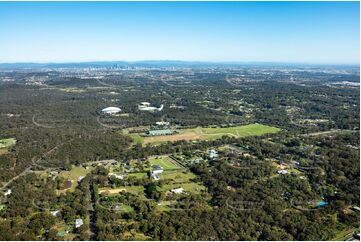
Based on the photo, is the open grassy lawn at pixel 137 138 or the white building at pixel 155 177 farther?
the open grassy lawn at pixel 137 138

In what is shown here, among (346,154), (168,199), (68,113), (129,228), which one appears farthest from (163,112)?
(129,228)

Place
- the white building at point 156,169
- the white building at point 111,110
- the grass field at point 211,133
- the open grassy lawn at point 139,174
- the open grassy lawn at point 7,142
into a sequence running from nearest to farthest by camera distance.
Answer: the open grassy lawn at point 139,174, the white building at point 156,169, the open grassy lawn at point 7,142, the grass field at point 211,133, the white building at point 111,110

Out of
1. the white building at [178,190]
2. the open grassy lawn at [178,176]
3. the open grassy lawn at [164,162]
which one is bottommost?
the open grassy lawn at [164,162]

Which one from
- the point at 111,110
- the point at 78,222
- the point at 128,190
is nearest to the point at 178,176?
the point at 128,190

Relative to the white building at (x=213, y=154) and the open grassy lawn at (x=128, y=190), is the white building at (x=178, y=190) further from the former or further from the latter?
the white building at (x=213, y=154)

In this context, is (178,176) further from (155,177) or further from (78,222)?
(78,222)

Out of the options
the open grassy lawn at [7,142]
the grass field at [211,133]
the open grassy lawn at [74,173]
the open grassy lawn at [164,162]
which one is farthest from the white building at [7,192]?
the grass field at [211,133]
